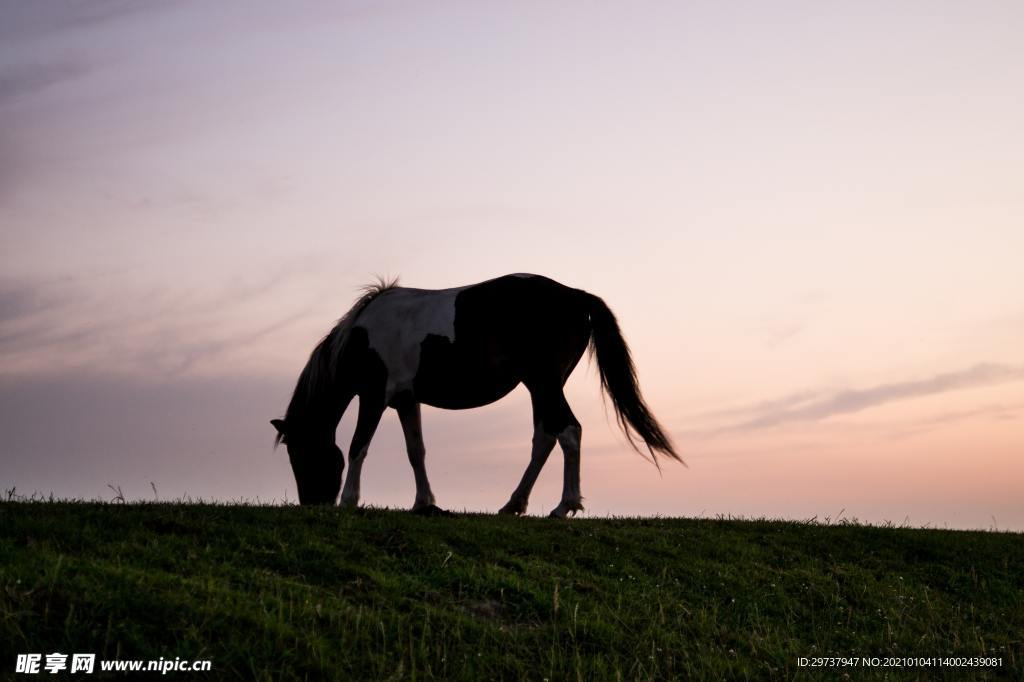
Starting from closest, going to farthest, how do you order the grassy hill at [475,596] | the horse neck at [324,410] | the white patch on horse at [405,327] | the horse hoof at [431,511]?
the grassy hill at [475,596]
the horse hoof at [431,511]
the white patch on horse at [405,327]
the horse neck at [324,410]

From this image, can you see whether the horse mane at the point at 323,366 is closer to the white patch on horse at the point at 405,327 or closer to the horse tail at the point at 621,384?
the white patch on horse at the point at 405,327

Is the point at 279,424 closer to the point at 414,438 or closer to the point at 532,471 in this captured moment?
the point at 414,438

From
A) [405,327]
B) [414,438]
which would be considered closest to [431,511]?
[414,438]

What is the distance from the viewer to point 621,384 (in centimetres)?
1563

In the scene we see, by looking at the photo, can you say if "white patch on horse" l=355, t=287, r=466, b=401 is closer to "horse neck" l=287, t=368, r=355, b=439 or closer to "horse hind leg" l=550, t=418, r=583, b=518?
"horse neck" l=287, t=368, r=355, b=439

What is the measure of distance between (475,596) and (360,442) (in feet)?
18.9

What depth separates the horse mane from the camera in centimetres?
1619

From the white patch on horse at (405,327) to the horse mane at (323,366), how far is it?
0.36 meters

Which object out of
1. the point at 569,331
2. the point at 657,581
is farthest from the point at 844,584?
the point at 569,331

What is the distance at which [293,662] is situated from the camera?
25.2ft

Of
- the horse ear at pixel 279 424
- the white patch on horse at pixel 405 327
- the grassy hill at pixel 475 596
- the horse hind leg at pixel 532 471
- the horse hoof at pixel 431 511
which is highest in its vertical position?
the white patch on horse at pixel 405 327

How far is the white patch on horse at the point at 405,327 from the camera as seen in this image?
1526cm

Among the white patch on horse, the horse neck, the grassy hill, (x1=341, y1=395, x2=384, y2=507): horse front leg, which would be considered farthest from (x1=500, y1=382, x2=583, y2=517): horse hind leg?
the horse neck

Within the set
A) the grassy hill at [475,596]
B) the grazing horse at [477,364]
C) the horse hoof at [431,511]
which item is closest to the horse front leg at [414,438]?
the grazing horse at [477,364]
